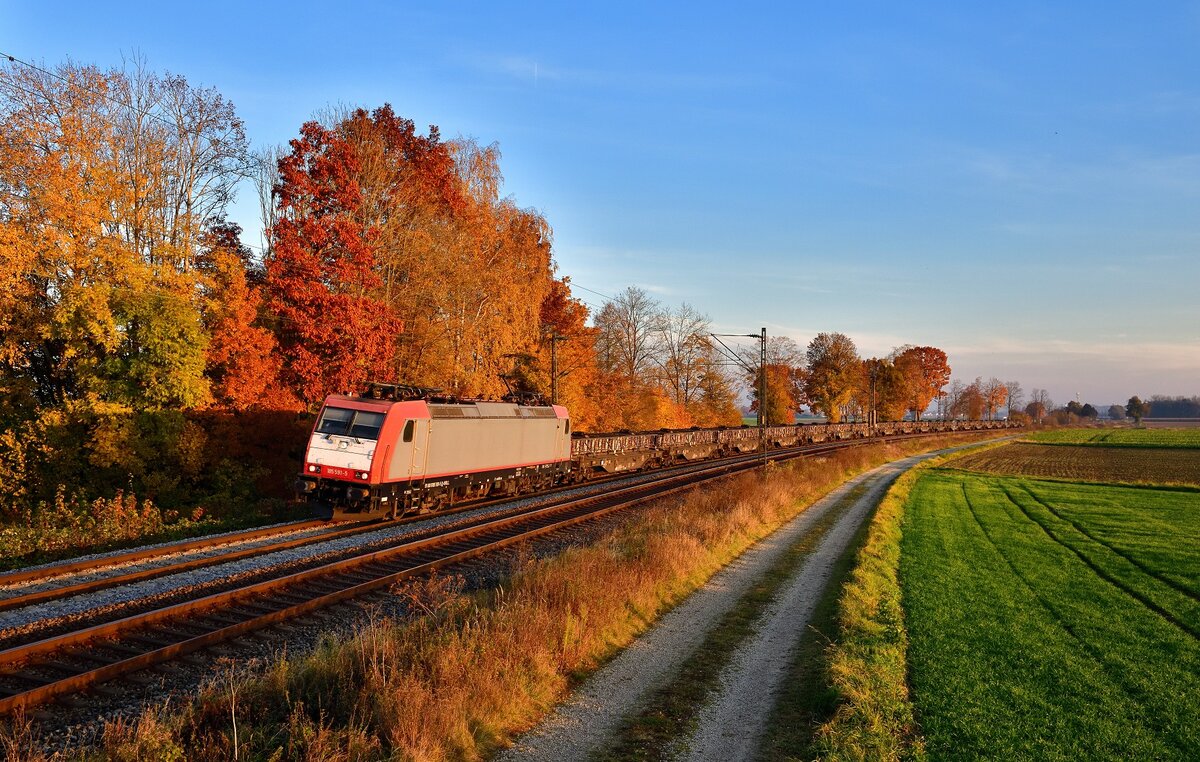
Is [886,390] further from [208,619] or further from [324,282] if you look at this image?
[208,619]

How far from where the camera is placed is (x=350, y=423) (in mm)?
19188

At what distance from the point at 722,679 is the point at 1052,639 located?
654 cm

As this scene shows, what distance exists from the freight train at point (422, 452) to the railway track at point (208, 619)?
243cm

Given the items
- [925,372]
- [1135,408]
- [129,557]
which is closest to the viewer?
[129,557]

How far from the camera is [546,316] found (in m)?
57.2

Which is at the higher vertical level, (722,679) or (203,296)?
(203,296)

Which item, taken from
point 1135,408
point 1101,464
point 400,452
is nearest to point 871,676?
point 400,452

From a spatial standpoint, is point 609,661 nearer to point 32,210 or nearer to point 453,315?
point 32,210

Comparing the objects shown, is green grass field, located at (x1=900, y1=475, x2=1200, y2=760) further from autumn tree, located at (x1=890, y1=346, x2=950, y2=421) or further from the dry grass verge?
autumn tree, located at (x1=890, y1=346, x2=950, y2=421)

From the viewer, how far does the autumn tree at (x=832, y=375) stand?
3922 inches

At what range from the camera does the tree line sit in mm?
22781

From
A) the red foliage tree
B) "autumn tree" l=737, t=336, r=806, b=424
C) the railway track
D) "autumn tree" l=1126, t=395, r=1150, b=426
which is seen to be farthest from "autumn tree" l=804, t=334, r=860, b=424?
"autumn tree" l=1126, t=395, r=1150, b=426

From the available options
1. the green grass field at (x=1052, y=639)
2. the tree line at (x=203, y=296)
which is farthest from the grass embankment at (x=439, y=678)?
the tree line at (x=203, y=296)

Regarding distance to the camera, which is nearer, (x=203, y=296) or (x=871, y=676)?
(x=871, y=676)
